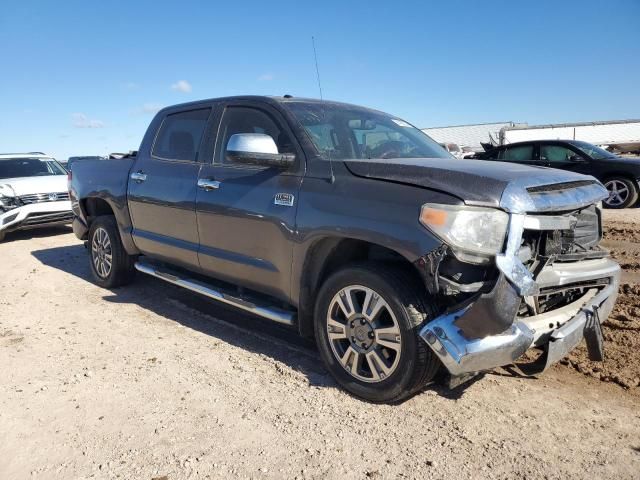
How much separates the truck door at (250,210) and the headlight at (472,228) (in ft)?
3.69

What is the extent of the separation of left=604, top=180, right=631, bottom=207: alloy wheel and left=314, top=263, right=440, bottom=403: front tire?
32.6 ft

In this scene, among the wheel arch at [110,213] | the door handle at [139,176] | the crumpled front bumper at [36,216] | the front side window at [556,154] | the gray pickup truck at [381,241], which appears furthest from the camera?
the front side window at [556,154]

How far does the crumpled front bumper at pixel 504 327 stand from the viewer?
8.36 feet

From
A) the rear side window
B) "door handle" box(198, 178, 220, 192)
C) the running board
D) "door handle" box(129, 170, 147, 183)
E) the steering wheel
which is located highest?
the rear side window

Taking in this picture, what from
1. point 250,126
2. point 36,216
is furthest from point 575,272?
point 36,216

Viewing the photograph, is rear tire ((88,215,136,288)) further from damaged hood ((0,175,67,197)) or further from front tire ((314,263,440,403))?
damaged hood ((0,175,67,197))

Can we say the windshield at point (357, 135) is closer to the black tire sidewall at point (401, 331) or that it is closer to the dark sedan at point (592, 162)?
the black tire sidewall at point (401, 331)

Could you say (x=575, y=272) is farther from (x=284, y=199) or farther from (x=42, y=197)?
(x=42, y=197)

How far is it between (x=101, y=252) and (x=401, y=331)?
4197mm

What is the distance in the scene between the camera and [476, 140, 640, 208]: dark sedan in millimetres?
10844

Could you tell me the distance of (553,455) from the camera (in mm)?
2578

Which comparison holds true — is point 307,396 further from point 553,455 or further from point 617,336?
point 617,336

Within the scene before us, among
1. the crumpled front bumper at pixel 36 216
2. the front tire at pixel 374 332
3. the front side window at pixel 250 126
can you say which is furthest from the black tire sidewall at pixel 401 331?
the crumpled front bumper at pixel 36 216

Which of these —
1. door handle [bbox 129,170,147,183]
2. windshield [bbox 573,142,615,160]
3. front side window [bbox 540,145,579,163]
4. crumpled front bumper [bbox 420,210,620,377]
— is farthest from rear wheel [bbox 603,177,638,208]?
door handle [bbox 129,170,147,183]
